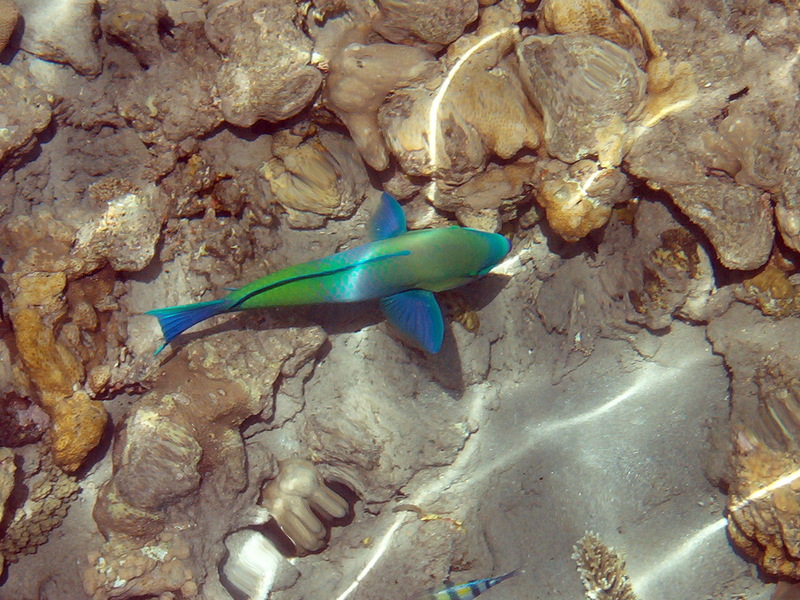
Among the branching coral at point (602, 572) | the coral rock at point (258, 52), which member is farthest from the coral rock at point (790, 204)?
the coral rock at point (258, 52)

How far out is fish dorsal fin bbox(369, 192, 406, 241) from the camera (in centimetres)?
308

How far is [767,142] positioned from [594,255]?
1188 mm

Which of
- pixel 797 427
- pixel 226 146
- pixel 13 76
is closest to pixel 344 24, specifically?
pixel 226 146

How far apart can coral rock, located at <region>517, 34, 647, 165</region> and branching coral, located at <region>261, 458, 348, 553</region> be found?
8.96 ft

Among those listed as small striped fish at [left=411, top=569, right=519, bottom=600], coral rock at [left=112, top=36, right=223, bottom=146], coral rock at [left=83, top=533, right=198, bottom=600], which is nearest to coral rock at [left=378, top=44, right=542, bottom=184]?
coral rock at [left=112, top=36, right=223, bottom=146]

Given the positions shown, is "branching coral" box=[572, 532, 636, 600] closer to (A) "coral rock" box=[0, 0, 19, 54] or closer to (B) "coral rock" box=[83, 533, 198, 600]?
(B) "coral rock" box=[83, 533, 198, 600]

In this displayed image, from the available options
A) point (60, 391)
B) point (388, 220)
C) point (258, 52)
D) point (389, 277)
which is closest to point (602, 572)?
point (389, 277)

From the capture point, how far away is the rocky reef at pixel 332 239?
9.78 ft

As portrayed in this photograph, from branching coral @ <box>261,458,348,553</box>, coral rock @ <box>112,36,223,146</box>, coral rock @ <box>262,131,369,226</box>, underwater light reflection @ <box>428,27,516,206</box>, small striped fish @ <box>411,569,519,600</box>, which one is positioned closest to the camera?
underwater light reflection @ <box>428,27,516,206</box>

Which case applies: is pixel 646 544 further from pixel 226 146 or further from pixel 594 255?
pixel 226 146

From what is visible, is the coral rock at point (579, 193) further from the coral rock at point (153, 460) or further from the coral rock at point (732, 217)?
the coral rock at point (153, 460)

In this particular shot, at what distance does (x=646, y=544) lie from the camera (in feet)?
12.0

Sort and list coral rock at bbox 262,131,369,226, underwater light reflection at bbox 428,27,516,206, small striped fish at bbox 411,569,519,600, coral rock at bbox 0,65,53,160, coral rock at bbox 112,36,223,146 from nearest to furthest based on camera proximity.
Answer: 1. coral rock at bbox 0,65,53,160
2. underwater light reflection at bbox 428,27,516,206
3. coral rock at bbox 112,36,223,146
4. coral rock at bbox 262,131,369,226
5. small striped fish at bbox 411,569,519,600

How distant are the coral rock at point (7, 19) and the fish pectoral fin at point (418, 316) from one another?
8.40 ft
